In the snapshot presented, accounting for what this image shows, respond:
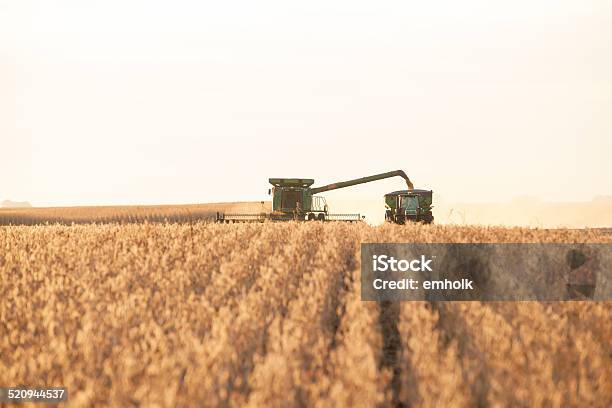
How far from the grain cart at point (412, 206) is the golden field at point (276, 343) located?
15.5 meters

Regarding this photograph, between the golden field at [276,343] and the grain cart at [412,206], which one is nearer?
the golden field at [276,343]

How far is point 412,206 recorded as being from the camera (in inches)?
951

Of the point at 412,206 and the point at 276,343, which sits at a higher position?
the point at 412,206

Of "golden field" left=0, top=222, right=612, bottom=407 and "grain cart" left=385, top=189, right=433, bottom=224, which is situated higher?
"grain cart" left=385, top=189, right=433, bottom=224

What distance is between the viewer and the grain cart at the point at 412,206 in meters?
24.1

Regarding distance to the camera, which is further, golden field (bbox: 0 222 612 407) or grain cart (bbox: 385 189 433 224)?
grain cart (bbox: 385 189 433 224)

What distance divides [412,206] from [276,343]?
19.8 meters

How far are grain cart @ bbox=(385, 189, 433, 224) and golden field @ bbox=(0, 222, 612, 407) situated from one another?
15465 mm

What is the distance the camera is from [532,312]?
6.13 metres

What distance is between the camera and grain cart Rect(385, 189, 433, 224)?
24141 mm

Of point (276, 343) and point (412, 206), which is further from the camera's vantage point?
point (412, 206)

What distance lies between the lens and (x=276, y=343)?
479 cm

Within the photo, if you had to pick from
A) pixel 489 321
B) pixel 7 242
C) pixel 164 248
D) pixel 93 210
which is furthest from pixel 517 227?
pixel 93 210

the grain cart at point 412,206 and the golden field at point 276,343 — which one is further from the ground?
the grain cart at point 412,206
